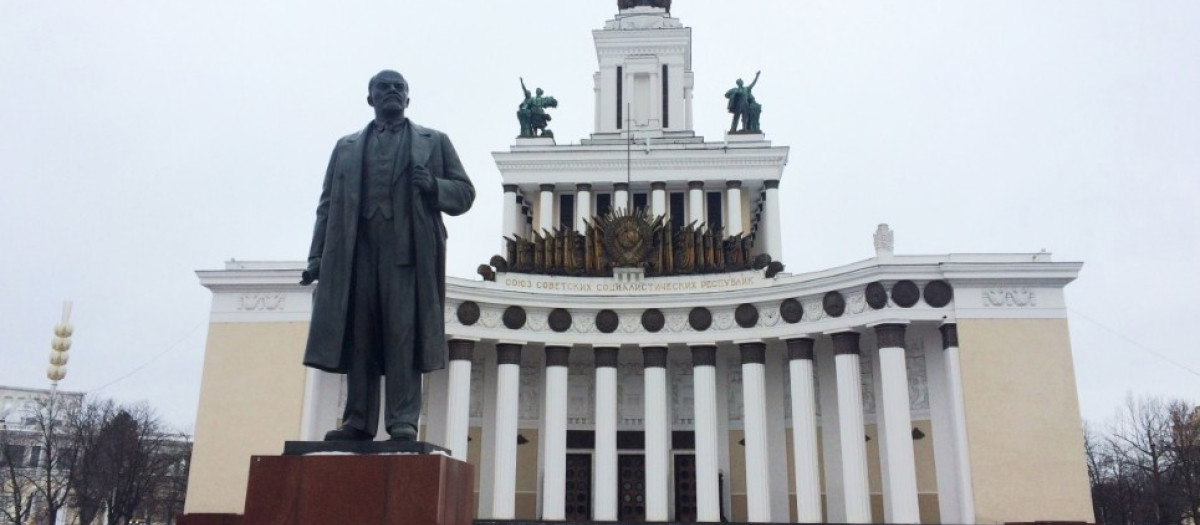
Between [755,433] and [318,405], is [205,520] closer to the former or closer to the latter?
[318,405]

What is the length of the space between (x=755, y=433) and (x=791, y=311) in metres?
3.66

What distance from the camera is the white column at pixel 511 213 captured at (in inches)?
1396

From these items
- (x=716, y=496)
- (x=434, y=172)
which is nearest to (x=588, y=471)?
(x=716, y=496)

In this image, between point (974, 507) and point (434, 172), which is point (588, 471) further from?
point (434, 172)

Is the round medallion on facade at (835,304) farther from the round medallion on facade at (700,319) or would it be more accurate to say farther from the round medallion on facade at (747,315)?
the round medallion on facade at (700,319)

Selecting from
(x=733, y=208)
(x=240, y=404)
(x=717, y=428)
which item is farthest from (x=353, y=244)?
(x=733, y=208)

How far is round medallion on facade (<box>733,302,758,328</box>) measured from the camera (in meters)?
26.4

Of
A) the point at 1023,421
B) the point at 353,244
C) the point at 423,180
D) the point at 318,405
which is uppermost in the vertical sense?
the point at 318,405

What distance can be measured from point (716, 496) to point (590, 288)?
7.49m

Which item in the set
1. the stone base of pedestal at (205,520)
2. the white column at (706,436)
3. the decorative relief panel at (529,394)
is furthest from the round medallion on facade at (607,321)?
the stone base of pedestal at (205,520)

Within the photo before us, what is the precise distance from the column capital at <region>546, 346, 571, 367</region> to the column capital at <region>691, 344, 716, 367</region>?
383 cm

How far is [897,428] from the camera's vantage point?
23.5 meters

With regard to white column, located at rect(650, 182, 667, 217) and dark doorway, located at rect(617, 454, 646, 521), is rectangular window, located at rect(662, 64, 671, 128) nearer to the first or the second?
white column, located at rect(650, 182, 667, 217)

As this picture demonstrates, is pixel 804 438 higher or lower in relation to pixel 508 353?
lower
